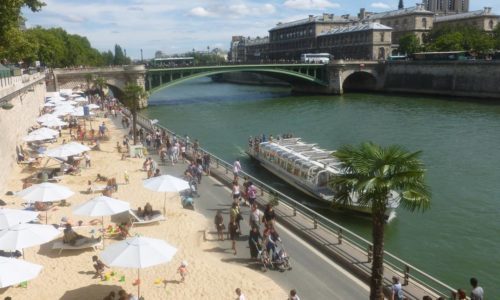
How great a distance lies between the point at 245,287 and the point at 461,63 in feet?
241

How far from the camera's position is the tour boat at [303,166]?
78.5 ft

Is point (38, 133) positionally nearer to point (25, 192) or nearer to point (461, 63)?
point (25, 192)

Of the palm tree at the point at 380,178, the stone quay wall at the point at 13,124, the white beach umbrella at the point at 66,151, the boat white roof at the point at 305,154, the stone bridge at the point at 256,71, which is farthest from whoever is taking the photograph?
the stone bridge at the point at 256,71

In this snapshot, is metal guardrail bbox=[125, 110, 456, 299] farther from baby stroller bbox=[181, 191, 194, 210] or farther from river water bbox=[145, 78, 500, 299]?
baby stroller bbox=[181, 191, 194, 210]

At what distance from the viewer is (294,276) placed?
13414mm

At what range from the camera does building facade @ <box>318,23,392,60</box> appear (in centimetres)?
11262

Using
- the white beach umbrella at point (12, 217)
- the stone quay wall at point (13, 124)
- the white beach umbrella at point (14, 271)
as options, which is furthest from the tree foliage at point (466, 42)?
the white beach umbrella at point (14, 271)

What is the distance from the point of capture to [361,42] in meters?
117

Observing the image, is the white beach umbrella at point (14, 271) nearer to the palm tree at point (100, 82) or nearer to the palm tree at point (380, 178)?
the palm tree at point (380, 178)

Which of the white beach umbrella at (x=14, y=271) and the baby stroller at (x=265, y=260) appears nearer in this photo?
the white beach umbrella at (x=14, y=271)

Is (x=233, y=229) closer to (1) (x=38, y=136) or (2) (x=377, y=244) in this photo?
(2) (x=377, y=244)

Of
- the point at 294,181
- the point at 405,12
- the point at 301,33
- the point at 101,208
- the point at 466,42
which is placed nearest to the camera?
the point at 101,208

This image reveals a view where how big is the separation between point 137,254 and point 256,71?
70.9 meters

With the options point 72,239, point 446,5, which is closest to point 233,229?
point 72,239
